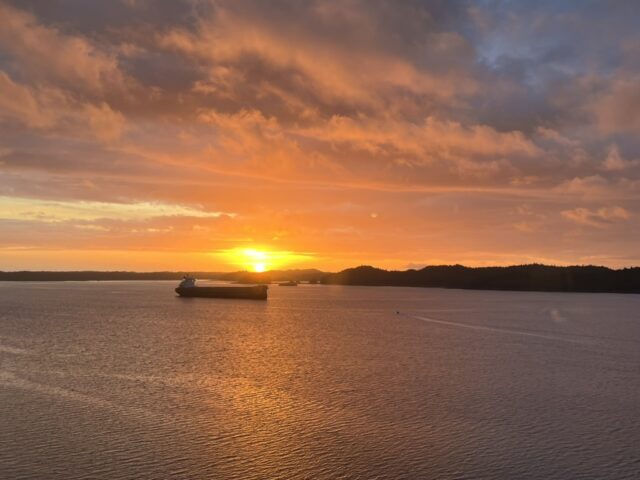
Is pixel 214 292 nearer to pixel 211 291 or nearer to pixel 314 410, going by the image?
pixel 211 291

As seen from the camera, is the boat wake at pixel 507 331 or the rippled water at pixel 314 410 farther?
the boat wake at pixel 507 331

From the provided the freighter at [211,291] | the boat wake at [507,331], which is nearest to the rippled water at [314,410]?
the boat wake at [507,331]

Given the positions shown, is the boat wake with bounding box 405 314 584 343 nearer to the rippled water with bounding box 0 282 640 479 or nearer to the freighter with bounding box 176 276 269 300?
the rippled water with bounding box 0 282 640 479

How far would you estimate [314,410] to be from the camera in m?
21.5

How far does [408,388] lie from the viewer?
26125 millimetres

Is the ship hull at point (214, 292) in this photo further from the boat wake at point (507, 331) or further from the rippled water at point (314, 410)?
the rippled water at point (314, 410)

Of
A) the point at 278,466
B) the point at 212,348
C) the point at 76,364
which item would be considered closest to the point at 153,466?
the point at 278,466

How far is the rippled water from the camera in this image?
49.7 feet

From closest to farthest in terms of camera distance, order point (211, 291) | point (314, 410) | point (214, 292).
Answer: point (314, 410) → point (214, 292) → point (211, 291)

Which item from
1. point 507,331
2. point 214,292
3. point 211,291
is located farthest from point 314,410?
point 211,291

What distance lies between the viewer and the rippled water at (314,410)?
15.1 m

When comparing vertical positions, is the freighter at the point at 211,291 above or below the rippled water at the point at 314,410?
above

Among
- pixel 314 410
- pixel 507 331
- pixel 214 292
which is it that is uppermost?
pixel 214 292

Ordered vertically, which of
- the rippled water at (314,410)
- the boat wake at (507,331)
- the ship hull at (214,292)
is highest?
the ship hull at (214,292)
